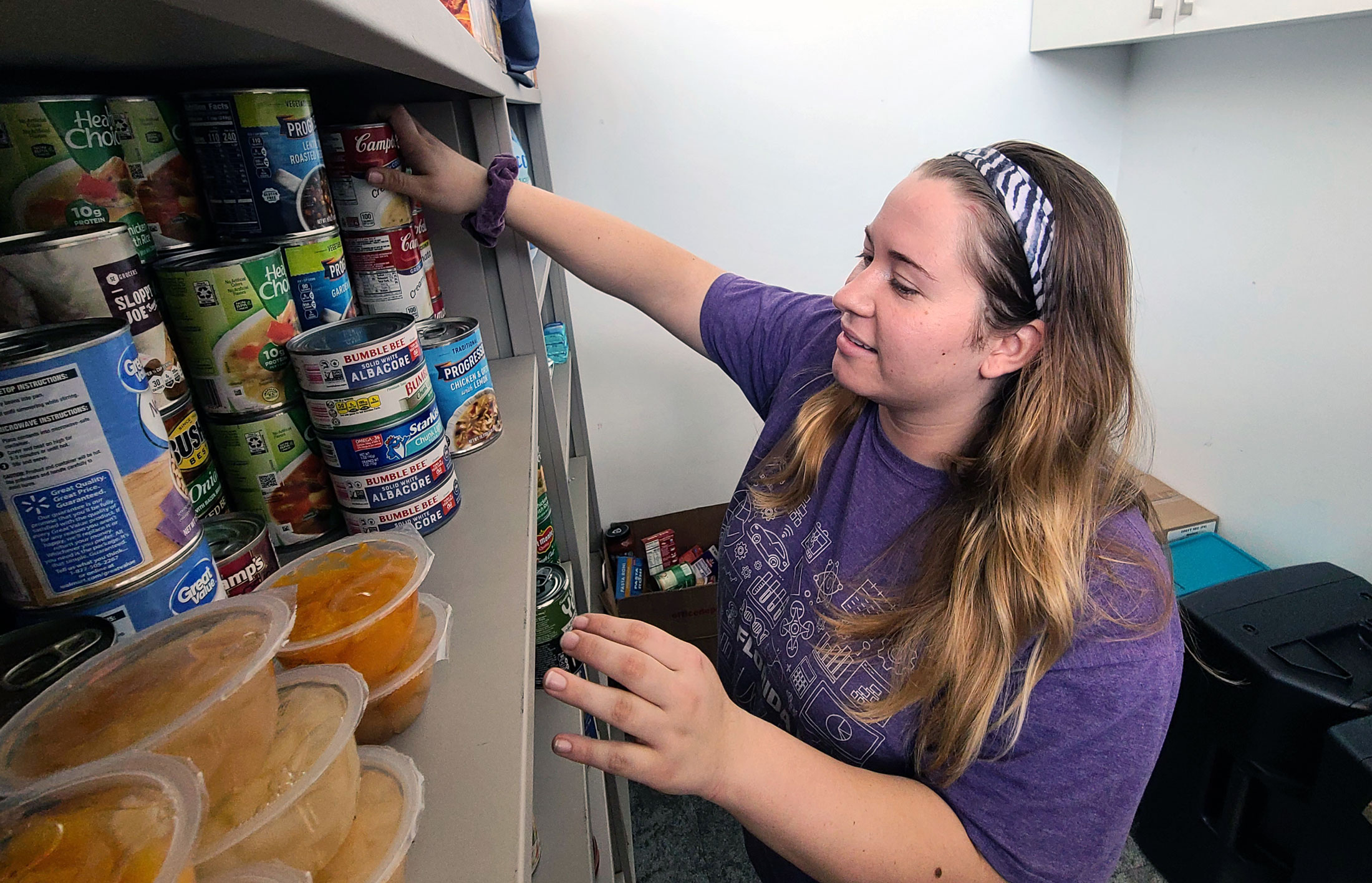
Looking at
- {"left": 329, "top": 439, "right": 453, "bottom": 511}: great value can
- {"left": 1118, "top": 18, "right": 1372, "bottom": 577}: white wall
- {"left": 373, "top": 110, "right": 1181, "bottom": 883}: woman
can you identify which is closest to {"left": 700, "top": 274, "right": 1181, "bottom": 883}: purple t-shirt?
{"left": 373, "top": 110, "right": 1181, "bottom": 883}: woman

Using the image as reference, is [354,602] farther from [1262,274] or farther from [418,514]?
[1262,274]

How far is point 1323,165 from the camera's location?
1820 millimetres

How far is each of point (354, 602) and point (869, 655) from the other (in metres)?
0.67

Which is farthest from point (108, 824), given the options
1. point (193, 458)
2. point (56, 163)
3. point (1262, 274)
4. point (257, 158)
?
point (1262, 274)

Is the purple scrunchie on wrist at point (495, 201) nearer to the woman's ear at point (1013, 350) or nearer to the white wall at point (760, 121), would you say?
the woman's ear at point (1013, 350)

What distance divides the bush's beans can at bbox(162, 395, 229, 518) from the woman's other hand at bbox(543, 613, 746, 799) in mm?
321

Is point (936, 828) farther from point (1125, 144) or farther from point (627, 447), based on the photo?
point (1125, 144)

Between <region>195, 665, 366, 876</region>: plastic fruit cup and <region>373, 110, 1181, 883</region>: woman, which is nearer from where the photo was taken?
<region>195, 665, 366, 876</region>: plastic fruit cup

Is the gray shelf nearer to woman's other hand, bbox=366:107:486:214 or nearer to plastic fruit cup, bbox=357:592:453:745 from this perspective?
plastic fruit cup, bbox=357:592:453:745

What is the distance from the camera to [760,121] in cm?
216

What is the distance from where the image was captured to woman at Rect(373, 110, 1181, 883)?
0.77m

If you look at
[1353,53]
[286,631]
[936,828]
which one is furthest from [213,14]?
[1353,53]

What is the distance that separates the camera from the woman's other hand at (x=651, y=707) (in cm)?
61

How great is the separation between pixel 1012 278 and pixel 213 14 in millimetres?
867
